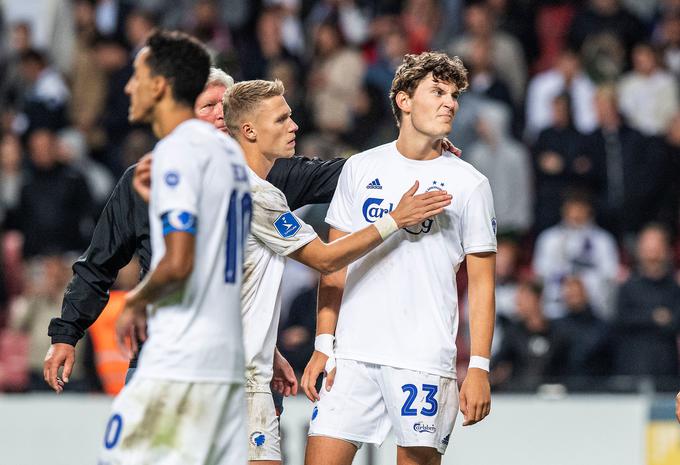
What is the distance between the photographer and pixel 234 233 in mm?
4977

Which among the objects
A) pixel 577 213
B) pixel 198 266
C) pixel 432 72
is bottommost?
pixel 198 266

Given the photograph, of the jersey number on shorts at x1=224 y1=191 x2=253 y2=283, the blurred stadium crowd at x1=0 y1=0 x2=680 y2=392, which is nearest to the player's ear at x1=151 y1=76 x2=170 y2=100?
the jersey number on shorts at x1=224 y1=191 x2=253 y2=283

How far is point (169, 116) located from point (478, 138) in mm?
9026

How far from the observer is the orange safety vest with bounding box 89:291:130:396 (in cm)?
1168

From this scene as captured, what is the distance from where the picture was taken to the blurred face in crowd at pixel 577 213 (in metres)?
12.7

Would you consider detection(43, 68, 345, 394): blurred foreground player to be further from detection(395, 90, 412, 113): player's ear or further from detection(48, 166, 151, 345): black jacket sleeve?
detection(395, 90, 412, 113): player's ear

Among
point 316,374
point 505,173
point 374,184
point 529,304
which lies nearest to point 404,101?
point 374,184

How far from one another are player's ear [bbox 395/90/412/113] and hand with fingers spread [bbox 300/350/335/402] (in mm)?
1202

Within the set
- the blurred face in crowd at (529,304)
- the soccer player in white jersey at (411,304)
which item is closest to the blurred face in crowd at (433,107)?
the soccer player in white jersey at (411,304)

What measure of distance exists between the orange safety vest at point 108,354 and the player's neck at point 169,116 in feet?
22.4

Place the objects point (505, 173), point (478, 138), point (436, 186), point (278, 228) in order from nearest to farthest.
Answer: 1. point (278, 228)
2. point (436, 186)
3. point (505, 173)
4. point (478, 138)

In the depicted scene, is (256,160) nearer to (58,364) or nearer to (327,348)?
(327,348)

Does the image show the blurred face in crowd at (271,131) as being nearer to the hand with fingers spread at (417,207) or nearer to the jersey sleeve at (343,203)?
the jersey sleeve at (343,203)

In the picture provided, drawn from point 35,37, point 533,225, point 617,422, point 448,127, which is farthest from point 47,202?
point 448,127
